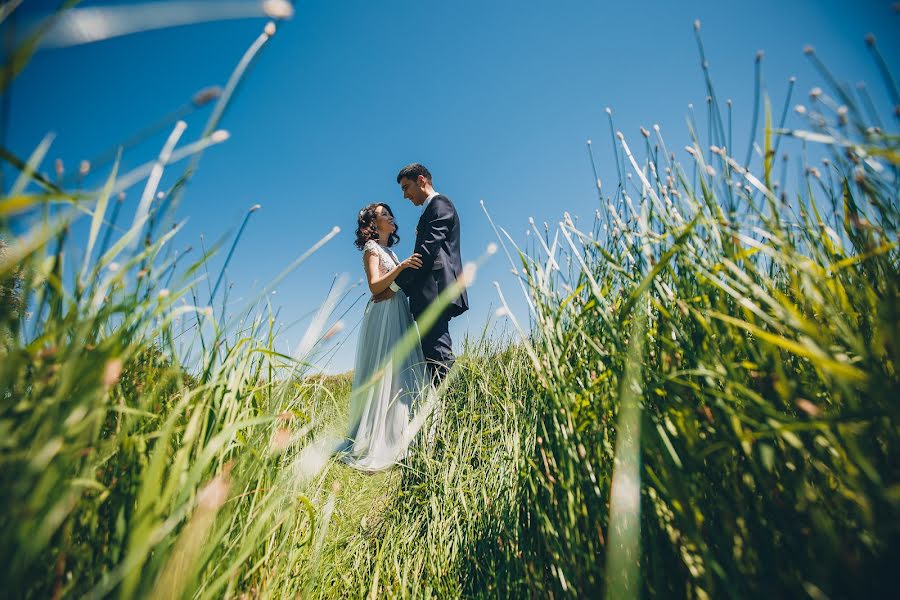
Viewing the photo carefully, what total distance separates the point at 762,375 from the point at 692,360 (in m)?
0.11

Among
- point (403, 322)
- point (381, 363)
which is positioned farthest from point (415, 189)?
point (381, 363)

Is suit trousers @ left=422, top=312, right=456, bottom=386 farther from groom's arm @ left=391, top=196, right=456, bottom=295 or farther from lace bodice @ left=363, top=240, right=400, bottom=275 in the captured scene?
lace bodice @ left=363, top=240, right=400, bottom=275

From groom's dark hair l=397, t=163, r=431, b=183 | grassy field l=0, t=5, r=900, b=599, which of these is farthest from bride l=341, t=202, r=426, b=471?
grassy field l=0, t=5, r=900, b=599

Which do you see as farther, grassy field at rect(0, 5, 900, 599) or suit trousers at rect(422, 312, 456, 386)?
suit trousers at rect(422, 312, 456, 386)

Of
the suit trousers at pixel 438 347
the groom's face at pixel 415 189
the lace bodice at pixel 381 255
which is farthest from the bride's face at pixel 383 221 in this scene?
the suit trousers at pixel 438 347

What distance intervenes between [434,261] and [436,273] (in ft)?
0.39

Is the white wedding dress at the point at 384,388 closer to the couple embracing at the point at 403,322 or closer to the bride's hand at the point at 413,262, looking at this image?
the couple embracing at the point at 403,322

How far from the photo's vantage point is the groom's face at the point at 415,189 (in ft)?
12.6

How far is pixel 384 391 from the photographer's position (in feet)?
10.7

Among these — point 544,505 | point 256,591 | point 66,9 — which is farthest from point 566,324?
point 66,9

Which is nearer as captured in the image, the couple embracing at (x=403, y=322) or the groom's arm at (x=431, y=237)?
the couple embracing at (x=403, y=322)

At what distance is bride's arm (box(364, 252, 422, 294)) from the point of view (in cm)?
332

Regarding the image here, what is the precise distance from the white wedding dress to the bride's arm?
0.11 meters

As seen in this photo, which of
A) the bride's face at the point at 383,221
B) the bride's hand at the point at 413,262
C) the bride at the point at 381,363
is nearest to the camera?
the bride at the point at 381,363
